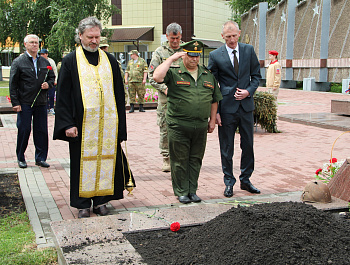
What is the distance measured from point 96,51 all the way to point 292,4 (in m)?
30.1

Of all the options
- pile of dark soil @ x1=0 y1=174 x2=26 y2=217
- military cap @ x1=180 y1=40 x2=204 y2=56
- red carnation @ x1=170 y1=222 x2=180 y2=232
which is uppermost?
military cap @ x1=180 y1=40 x2=204 y2=56

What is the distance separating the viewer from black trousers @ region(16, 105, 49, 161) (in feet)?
23.4

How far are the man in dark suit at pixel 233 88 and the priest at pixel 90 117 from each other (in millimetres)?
1298

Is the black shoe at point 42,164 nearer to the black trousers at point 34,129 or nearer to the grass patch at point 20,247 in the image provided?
the black trousers at point 34,129

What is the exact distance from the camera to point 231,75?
5.45 metres

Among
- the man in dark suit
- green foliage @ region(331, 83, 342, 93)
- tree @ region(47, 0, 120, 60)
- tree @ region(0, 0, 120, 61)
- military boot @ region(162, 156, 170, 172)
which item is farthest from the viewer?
tree @ region(0, 0, 120, 61)

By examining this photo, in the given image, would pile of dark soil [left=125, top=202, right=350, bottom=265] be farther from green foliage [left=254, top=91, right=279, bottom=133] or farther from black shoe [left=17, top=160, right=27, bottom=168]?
green foliage [left=254, top=91, right=279, bottom=133]

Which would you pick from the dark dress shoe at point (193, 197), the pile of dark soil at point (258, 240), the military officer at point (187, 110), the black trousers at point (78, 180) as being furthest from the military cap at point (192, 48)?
the pile of dark soil at point (258, 240)

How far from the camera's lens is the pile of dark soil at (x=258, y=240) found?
10.0 feet

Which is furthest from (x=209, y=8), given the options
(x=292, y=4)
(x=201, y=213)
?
(x=201, y=213)

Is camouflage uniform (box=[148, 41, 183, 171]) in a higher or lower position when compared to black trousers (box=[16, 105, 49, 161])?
higher

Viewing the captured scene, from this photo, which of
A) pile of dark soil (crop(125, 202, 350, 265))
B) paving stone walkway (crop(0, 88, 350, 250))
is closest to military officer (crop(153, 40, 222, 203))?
paving stone walkway (crop(0, 88, 350, 250))

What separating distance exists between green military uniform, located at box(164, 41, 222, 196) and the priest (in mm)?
590

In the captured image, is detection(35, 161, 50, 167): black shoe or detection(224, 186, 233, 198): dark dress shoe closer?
detection(224, 186, 233, 198): dark dress shoe
